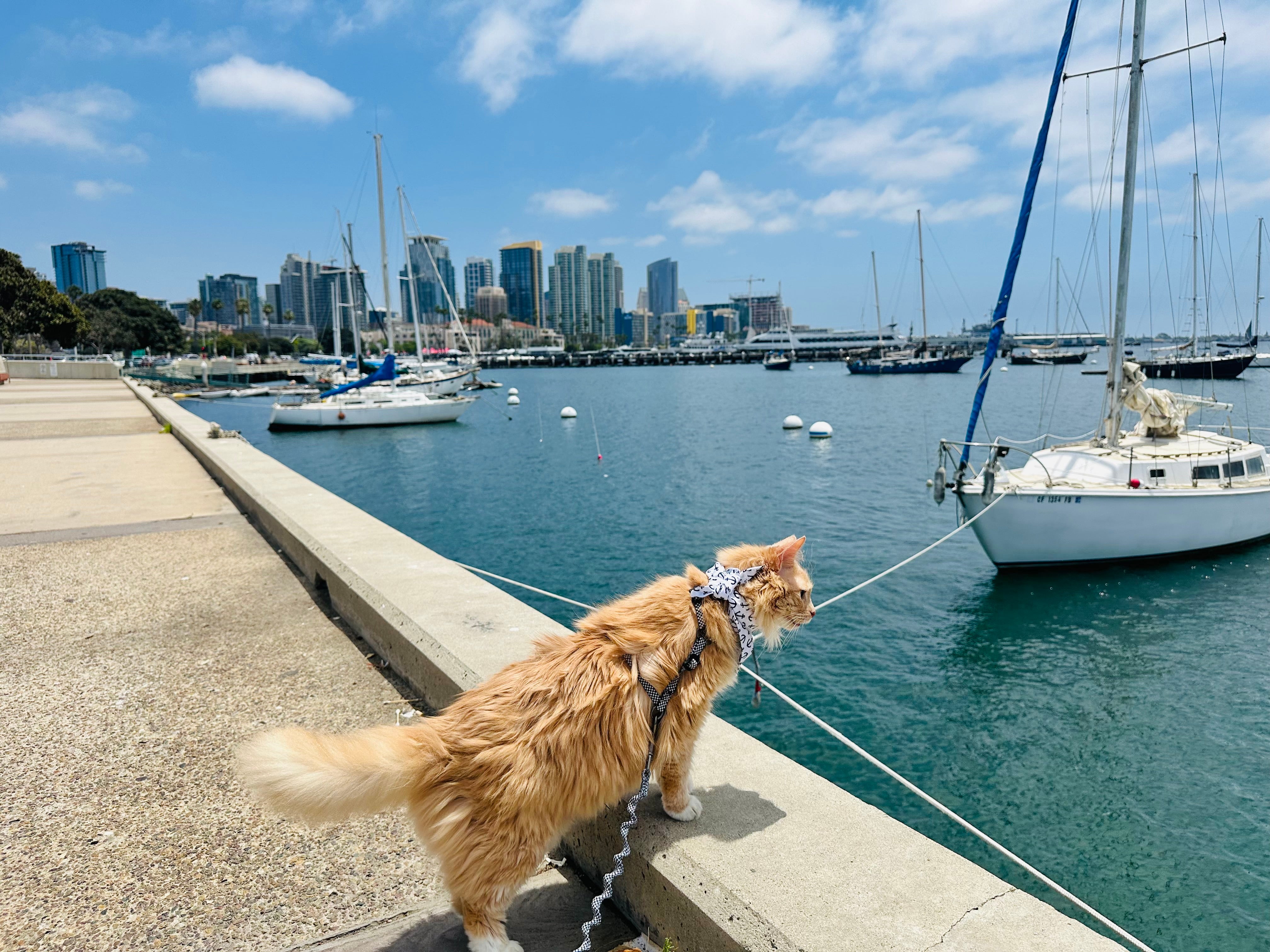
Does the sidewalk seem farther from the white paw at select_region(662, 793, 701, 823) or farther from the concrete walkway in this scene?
the white paw at select_region(662, 793, 701, 823)

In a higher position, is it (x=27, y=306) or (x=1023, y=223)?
(x=27, y=306)

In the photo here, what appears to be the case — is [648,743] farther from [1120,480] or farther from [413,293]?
[413,293]

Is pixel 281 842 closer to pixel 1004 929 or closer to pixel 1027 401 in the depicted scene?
pixel 1004 929

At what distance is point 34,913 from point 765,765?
9.20 ft

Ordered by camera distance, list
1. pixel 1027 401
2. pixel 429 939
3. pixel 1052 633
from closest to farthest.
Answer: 1. pixel 429 939
2. pixel 1052 633
3. pixel 1027 401

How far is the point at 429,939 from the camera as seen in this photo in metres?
2.57

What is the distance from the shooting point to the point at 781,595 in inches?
114

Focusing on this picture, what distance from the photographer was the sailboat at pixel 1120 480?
1456 centimetres

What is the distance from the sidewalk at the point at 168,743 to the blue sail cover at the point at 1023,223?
45.4ft

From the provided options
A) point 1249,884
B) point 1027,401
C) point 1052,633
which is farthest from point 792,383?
point 1249,884

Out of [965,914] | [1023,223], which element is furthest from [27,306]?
[965,914]

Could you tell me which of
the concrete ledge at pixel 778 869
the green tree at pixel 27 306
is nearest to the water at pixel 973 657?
the concrete ledge at pixel 778 869

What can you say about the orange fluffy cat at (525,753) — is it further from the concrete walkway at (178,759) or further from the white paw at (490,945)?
the concrete walkway at (178,759)

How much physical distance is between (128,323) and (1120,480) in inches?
5341
